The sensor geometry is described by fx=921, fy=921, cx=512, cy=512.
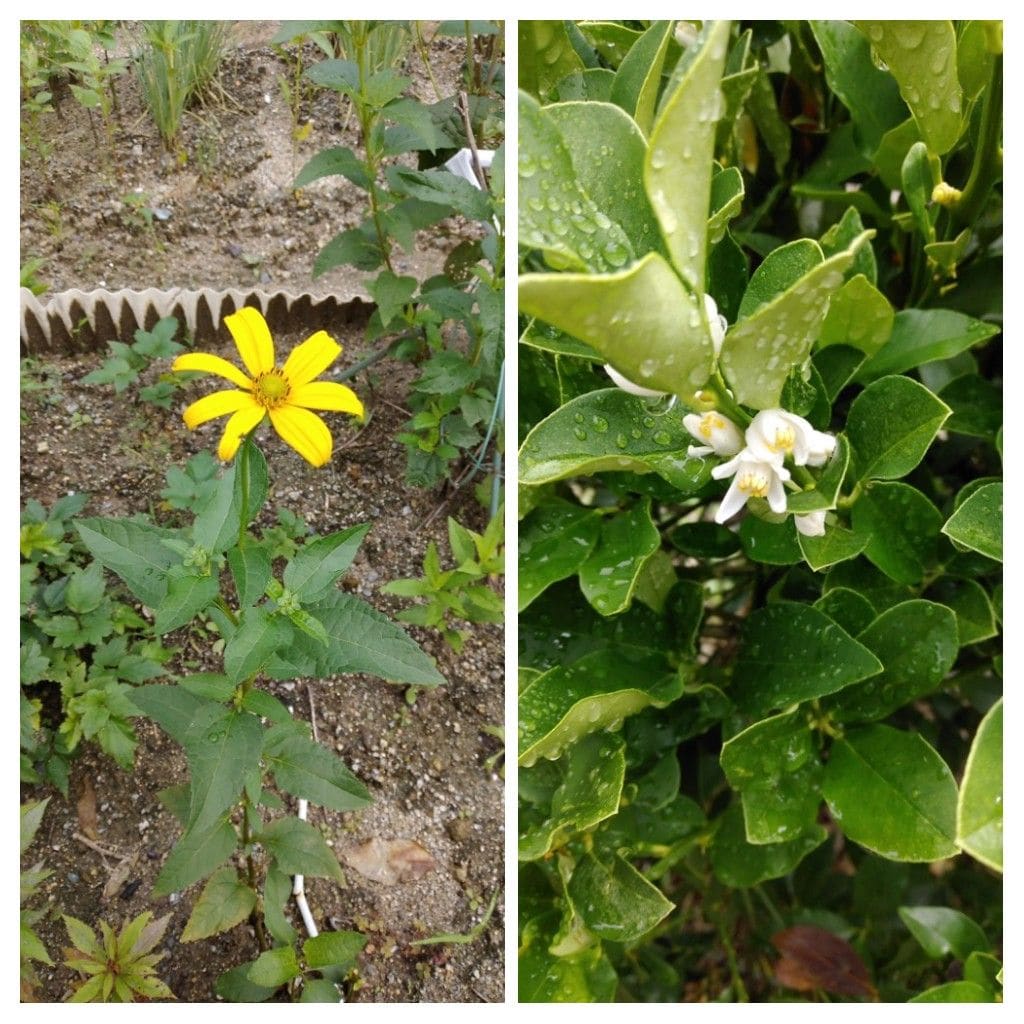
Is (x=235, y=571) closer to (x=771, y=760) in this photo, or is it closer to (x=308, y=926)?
(x=771, y=760)

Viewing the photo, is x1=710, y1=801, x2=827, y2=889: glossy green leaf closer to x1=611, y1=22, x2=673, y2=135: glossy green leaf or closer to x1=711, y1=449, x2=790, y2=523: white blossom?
x1=711, y1=449, x2=790, y2=523: white blossom

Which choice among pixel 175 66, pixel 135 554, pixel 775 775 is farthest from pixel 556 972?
pixel 175 66

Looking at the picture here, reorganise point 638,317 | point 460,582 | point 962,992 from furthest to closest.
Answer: point 460,582
point 962,992
point 638,317

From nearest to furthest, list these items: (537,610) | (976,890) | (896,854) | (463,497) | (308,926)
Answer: (896,854) < (537,610) < (976,890) < (308,926) < (463,497)

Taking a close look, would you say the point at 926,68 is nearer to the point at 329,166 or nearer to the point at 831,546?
the point at 831,546

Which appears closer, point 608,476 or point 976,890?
point 608,476

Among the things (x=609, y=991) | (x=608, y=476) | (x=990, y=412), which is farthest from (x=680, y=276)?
(x=609, y=991)

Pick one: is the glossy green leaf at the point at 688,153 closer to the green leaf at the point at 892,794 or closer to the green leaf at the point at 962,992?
the green leaf at the point at 892,794
